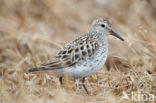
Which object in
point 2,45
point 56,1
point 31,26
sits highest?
point 56,1

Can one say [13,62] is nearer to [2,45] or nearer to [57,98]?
[2,45]

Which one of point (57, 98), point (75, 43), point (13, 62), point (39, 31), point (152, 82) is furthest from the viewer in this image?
point (39, 31)

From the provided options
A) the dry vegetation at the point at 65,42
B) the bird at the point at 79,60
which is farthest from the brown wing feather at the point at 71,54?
the dry vegetation at the point at 65,42

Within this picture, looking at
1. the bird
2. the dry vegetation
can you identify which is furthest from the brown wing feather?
the dry vegetation

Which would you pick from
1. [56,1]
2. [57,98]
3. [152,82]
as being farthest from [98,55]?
[56,1]

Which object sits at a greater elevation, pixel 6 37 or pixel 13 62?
pixel 6 37

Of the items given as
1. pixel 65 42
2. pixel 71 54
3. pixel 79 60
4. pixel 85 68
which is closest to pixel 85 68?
pixel 85 68

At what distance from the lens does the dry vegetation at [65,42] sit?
529 cm

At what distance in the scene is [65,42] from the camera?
29.6 ft

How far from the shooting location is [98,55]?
5.69 m

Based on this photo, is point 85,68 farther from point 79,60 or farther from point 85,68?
point 79,60

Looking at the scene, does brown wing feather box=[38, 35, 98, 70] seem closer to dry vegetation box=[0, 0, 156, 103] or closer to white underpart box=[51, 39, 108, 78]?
white underpart box=[51, 39, 108, 78]

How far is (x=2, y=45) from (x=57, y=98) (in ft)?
15.3

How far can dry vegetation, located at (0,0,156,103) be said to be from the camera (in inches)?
208
